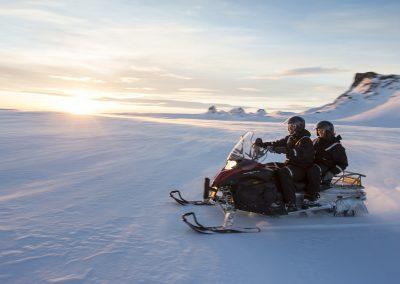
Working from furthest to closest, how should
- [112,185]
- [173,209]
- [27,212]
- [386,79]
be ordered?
[386,79] < [112,185] < [173,209] < [27,212]

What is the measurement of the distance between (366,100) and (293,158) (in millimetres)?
136710

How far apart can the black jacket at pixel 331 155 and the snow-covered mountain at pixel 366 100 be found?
108 metres

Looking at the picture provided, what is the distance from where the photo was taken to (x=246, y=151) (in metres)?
7.02

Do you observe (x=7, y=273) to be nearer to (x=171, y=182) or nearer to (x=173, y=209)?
(x=173, y=209)

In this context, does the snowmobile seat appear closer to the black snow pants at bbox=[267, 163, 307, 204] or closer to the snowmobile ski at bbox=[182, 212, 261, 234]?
the black snow pants at bbox=[267, 163, 307, 204]

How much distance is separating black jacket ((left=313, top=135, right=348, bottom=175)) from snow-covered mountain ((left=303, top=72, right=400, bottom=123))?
355ft

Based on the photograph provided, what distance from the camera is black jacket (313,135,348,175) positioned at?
7.44 m

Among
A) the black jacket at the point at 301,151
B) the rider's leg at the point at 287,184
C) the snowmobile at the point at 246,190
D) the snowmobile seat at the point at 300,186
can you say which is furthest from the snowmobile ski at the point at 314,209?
the black jacket at the point at 301,151

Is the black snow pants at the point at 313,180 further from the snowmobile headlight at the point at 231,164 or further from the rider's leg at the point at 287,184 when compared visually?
the snowmobile headlight at the point at 231,164

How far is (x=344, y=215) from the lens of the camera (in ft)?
24.9

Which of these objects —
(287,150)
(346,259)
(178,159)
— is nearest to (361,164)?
(178,159)

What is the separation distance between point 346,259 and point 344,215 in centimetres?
220

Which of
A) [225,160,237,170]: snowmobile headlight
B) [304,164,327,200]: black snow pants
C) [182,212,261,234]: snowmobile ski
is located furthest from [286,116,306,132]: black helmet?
[182,212,261,234]: snowmobile ski

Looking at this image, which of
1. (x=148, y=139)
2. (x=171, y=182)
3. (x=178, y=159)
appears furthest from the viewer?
(x=148, y=139)
